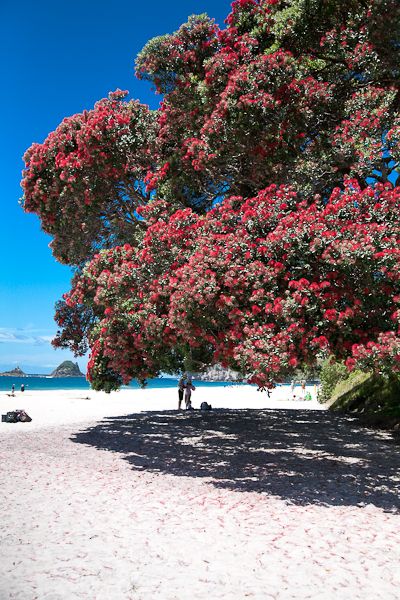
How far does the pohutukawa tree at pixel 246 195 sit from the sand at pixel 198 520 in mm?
2693

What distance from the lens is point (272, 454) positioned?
1460 cm

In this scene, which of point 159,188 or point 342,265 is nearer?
point 342,265

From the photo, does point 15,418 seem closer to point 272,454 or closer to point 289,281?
point 272,454

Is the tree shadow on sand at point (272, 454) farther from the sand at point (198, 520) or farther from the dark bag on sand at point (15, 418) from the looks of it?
the dark bag on sand at point (15, 418)

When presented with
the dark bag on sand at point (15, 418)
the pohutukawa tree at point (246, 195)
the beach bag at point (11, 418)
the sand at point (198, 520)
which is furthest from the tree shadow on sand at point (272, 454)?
the beach bag at point (11, 418)

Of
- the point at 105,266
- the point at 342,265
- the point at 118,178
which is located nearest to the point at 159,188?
the point at 118,178

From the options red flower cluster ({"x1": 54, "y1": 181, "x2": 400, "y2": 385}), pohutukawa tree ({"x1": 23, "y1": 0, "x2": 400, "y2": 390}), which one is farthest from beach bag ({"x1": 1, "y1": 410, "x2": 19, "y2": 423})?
red flower cluster ({"x1": 54, "y1": 181, "x2": 400, "y2": 385})

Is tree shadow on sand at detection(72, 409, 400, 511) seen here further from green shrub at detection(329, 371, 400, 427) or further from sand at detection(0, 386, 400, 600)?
green shrub at detection(329, 371, 400, 427)

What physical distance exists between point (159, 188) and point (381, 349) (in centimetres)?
931

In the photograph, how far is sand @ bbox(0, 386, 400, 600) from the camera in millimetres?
5566

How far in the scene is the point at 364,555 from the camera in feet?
21.5

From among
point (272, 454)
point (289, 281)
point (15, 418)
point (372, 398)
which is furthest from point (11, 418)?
point (372, 398)

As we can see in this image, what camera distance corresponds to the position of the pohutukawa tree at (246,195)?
31.5 feet

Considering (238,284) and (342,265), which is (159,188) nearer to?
(238,284)
